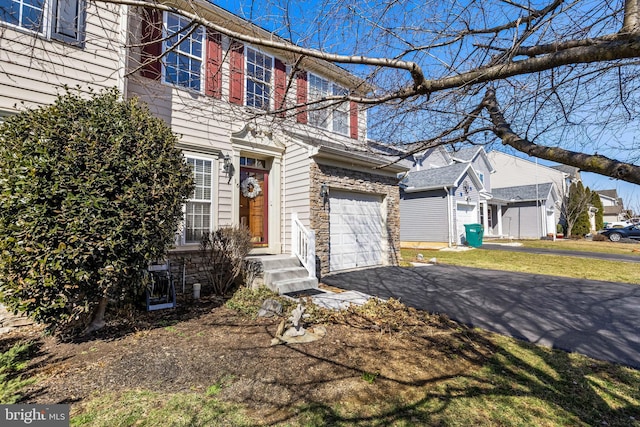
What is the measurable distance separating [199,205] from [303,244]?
8.60 ft

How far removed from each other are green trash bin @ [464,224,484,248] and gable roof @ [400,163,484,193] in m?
2.48

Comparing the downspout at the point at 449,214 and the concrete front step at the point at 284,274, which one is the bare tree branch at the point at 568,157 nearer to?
the concrete front step at the point at 284,274

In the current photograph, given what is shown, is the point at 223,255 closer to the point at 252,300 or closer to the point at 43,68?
the point at 252,300

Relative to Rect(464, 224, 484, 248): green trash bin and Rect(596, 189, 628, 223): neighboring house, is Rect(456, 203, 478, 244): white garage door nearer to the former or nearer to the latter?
Rect(464, 224, 484, 248): green trash bin

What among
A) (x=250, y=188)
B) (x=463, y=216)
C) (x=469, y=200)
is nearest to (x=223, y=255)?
(x=250, y=188)

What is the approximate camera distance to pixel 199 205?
21.8 ft

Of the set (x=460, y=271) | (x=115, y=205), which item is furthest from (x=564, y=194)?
(x=115, y=205)

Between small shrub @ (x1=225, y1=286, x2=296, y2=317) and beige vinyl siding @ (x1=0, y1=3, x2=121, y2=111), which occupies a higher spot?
beige vinyl siding @ (x1=0, y1=3, x2=121, y2=111)

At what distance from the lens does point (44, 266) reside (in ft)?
10.9

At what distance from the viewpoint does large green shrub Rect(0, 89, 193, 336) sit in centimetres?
337

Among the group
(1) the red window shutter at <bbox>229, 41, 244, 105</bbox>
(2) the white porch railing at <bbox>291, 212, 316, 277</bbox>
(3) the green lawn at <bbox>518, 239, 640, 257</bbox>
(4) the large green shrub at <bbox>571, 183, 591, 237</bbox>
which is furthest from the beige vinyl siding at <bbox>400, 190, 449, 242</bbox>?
(4) the large green shrub at <bbox>571, 183, 591, 237</bbox>

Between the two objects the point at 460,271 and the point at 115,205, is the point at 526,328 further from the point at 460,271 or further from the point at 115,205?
the point at 115,205

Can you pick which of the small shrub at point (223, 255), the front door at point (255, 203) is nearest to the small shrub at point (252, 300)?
the small shrub at point (223, 255)

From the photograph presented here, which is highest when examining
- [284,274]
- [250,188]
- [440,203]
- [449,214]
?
[440,203]
